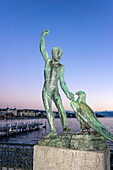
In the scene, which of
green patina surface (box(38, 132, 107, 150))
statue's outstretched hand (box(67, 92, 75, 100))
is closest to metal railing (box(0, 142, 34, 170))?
green patina surface (box(38, 132, 107, 150))

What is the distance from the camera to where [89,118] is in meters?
3.81

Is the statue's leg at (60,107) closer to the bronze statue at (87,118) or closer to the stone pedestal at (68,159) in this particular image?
the bronze statue at (87,118)

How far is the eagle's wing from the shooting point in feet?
12.2

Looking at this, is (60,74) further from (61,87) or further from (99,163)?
(99,163)

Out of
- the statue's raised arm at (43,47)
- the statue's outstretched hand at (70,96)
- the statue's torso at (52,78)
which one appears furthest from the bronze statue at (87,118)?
the statue's raised arm at (43,47)

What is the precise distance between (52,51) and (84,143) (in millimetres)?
2522

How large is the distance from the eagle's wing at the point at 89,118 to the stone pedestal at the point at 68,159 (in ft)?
1.23

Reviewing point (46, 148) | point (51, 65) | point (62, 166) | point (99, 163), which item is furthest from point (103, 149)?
point (51, 65)

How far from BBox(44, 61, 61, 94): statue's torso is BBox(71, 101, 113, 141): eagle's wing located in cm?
80

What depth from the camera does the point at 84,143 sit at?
3650mm

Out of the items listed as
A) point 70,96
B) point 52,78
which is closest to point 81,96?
point 70,96

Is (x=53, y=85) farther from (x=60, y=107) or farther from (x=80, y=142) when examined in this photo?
(x=80, y=142)

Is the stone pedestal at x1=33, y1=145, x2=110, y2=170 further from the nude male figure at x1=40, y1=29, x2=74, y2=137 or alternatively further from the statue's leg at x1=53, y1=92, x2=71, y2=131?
the statue's leg at x1=53, y1=92, x2=71, y2=131

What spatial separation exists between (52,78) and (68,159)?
207 cm
